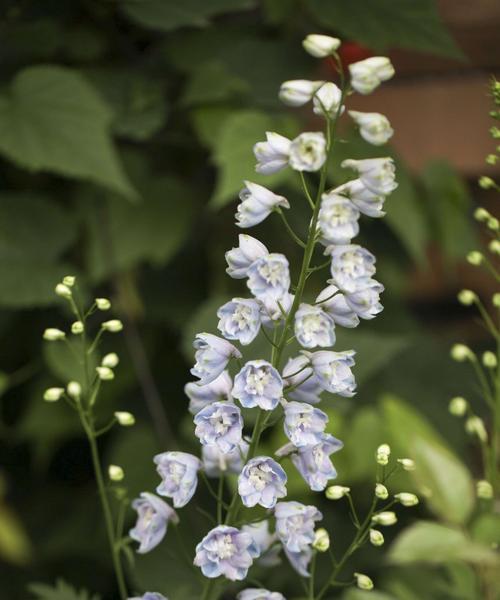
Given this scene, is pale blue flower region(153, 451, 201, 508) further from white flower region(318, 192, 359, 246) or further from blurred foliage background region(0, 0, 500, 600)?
blurred foliage background region(0, 0, 500, 600)

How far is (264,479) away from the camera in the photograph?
0.55 meters

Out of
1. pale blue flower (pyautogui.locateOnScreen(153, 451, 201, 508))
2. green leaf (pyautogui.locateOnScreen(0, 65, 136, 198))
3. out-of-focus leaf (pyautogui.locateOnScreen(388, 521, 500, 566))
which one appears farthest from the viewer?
green leaf (pyautogui.locateOnScreen(0, 65, 136, 198))

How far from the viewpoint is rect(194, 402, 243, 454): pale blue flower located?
1.77 ft

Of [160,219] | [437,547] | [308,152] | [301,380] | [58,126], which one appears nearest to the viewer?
[308,152]

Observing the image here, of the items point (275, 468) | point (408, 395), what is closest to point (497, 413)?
point (275, 468)

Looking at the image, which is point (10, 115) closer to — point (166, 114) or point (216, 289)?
point (166, 114)

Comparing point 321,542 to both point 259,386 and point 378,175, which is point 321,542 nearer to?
point 259,386

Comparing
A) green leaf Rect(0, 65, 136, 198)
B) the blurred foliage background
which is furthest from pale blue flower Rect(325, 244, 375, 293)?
green leaf Rect(0, 65, 136, 198)

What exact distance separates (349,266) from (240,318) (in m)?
0.07

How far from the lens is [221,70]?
1.28 meters

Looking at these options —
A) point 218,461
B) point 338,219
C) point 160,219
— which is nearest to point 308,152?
point 338,219

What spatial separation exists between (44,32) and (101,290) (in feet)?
1.19

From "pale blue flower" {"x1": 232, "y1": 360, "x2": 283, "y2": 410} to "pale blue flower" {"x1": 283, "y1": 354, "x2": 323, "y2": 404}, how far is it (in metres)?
0.04

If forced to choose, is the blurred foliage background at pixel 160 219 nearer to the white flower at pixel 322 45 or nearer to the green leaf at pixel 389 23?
the green leaf at pixel 389 23
